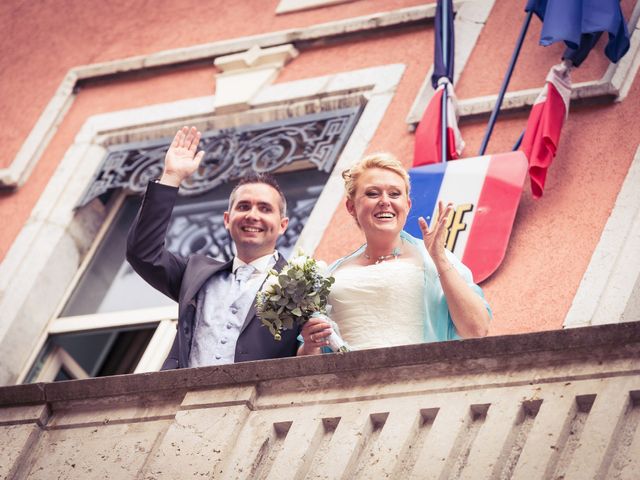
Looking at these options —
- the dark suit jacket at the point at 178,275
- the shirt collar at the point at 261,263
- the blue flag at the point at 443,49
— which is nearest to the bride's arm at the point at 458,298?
the dark suit jacket at the point at 178,275

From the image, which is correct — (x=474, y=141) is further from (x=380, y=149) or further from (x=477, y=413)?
(x=477, y=413)

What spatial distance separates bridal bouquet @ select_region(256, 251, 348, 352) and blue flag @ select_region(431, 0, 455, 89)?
3.08 metres

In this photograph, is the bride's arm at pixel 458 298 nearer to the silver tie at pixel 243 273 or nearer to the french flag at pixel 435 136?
the silver tie at pixel 243 273

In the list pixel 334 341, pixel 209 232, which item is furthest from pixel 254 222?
pixel 209 232

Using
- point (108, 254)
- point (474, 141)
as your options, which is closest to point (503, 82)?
point (474, 141)

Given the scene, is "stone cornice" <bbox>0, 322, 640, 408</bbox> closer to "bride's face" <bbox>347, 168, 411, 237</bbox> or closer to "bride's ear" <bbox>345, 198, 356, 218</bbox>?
"bride's face" <bbox>347, 168, 411, 237</bbox>

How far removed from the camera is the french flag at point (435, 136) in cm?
682

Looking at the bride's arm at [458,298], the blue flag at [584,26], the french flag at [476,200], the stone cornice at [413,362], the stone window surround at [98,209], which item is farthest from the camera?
the stone window surround at [98,209]

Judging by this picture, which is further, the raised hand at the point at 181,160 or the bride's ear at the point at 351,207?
the raised hand at the point at 181,160

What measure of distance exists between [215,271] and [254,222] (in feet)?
0.80

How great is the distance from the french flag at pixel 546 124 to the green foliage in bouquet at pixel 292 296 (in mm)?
2362

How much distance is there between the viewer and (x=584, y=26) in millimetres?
6711

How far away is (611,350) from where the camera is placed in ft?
12.2

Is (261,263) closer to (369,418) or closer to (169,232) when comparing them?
(369,418)
